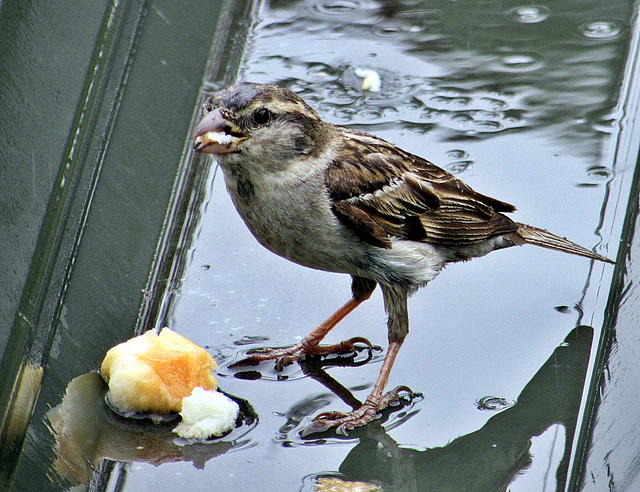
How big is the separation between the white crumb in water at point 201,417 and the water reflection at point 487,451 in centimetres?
31

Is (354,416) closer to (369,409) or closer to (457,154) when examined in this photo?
(369,409)

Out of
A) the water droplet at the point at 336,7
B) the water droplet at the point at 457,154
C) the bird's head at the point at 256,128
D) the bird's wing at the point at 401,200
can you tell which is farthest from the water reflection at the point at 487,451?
the water droplet at the point at 336,7

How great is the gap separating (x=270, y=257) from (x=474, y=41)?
2249 mm

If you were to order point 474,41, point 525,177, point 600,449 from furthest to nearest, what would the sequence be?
point 474,41 < point 525,177 < point 600,449

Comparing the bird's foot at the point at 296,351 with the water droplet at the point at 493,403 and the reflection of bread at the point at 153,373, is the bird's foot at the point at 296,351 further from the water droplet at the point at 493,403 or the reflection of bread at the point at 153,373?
the water droplet at the point at 493,403

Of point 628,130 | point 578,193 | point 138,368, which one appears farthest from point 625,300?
point 138,368

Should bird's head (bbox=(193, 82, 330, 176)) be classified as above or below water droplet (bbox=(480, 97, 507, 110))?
below

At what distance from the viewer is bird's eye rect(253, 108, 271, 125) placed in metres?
3.49

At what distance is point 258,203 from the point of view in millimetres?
3617

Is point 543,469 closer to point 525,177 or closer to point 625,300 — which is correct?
point 625,300

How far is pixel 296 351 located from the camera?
→ 4.01 metres

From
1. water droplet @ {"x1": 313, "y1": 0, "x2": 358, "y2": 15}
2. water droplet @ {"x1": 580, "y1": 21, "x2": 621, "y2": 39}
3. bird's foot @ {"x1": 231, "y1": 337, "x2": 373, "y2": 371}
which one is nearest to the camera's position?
bird's foot @ {"x1": 231, "y1": 337, "x2": 373, "y2": 371}

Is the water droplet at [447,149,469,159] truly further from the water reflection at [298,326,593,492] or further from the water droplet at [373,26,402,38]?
the water reflection at [298,326,593,492]

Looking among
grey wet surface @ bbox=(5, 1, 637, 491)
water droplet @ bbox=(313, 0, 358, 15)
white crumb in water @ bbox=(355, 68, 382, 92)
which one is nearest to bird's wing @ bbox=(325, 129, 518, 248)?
grey wet surface @ bbox=(5, 1, 637, 491)
